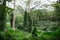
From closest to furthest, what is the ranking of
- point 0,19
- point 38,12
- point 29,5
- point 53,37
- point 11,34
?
1. point 53,37
2. point 11,34
3. point 0,19
4. point 38,12
5. point 29,5

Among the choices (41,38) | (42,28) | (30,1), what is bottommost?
(42,28)

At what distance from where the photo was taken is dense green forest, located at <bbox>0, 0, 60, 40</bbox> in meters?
9.41

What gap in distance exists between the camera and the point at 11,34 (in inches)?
367

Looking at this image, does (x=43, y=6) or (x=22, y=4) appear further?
(x=22, y=4)

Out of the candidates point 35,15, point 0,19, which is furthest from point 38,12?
point 0,19

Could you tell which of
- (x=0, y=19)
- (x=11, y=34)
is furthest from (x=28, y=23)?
(x=11, y=34)

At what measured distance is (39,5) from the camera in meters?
29.2

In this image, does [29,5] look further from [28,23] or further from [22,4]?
[28,23]

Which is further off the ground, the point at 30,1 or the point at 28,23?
the point at 30,1

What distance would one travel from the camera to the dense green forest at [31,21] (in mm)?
9406

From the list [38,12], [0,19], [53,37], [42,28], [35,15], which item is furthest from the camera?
[35,15]

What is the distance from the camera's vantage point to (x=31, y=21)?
68.8 feet

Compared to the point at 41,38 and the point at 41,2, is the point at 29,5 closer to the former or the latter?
the point at 41,2

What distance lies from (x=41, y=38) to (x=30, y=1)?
20.1m
